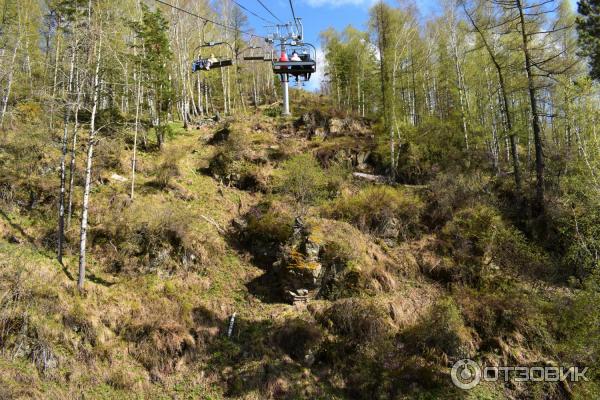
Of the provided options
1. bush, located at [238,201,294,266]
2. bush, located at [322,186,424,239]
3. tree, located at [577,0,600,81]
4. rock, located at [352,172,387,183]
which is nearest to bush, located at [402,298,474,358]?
bush, located at [322,186,424,239]

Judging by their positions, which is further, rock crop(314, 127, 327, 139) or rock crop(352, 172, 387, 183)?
rock crop(314, 127, 327, 139)

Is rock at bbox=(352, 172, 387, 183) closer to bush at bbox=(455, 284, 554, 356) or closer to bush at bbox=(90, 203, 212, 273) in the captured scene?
bush at bbox=(455, 284, 554, 356)

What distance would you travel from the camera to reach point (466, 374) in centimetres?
1127

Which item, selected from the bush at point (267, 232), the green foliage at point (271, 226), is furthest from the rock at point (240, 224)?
the green foliage at point (271, 226)

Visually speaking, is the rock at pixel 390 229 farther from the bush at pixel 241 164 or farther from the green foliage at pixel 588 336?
the green foliage at pixel 588 336

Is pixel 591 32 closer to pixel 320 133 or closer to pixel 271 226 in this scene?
pixel 320 133

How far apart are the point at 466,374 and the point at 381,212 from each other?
816 centimetres

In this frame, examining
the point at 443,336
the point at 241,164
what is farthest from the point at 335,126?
the point at 443,336

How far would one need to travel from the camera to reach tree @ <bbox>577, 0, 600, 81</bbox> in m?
18.3

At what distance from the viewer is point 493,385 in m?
11.1

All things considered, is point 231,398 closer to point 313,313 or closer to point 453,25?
point 313,313

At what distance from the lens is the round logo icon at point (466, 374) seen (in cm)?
1102

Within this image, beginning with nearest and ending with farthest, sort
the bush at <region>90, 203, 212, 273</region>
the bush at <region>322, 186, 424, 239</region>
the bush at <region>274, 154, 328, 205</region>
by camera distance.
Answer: the bush at <region>90, 203, 212, 273</region> < the bush at <region>322, 186, 424, 239</region> < the bush at <region>274, 154, 328, 205</region>

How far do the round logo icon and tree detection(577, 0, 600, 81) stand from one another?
1596cm
